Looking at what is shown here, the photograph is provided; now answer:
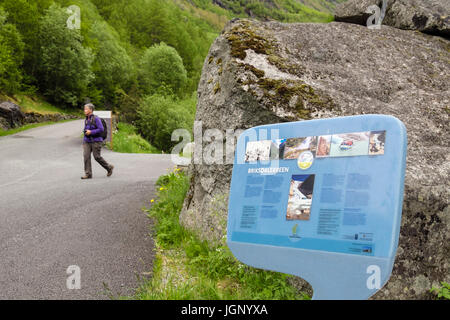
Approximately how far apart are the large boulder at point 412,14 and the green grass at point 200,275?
4.79 m

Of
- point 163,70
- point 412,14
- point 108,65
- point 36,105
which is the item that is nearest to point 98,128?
point 412,14

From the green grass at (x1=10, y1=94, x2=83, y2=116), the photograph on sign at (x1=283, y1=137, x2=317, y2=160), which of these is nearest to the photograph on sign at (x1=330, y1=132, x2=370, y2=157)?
Result: the photograph on sign at (x1=283, y1=137, x2=317, y2=160)

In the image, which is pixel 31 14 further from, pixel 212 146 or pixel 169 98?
pixel 212 146

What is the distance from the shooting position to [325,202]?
2.21 m

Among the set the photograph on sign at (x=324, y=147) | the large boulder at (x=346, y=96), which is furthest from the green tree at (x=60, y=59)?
the photograph on sign at (x=324, y=147)

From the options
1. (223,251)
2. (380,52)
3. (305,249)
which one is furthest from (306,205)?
(380,52)

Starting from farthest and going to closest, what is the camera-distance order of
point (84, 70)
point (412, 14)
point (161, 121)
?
point (84, 70), point (161, 121), point (412, 14)

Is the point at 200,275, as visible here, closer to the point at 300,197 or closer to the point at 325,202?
the point at 300,197

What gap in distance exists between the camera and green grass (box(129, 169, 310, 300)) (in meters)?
3.22

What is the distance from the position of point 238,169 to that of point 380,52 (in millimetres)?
3493

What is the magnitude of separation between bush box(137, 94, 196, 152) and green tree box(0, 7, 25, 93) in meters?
9.84

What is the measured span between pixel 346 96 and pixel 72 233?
4151 millimetres

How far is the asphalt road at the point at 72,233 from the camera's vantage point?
12.5 feet

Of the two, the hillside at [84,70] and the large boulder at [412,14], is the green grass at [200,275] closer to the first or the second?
the large boulder at [412,14]
